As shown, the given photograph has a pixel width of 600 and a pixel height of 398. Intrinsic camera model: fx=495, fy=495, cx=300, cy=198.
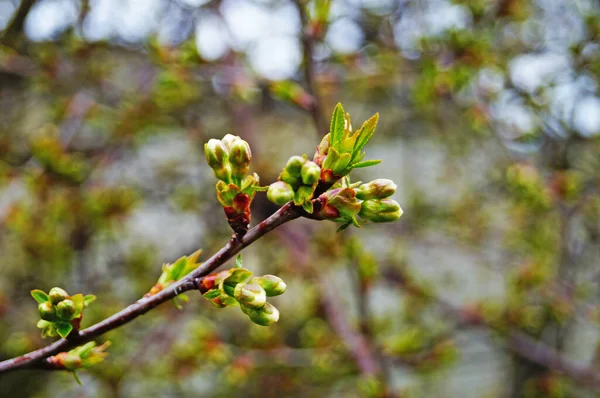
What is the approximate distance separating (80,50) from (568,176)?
8.95ft

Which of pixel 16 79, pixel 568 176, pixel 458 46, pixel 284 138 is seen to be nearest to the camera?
pixel 458 46

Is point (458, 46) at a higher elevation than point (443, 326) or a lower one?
higher

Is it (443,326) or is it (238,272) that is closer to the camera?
(238,272)

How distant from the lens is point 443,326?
4543mm

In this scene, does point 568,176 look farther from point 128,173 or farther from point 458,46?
point 128,173

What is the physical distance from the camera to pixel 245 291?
2.48 ft

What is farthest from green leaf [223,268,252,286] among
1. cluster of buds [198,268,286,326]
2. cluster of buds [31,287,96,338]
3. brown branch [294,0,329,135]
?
brown branch [294,0,329,135]

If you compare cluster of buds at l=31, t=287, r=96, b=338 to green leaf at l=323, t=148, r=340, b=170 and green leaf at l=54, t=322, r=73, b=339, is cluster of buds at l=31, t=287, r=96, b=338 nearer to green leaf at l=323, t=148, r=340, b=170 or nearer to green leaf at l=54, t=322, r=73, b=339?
green leaf at l=54, t=322, r=73, b=339

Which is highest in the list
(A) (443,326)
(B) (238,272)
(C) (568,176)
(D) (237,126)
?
(B) (238,272)

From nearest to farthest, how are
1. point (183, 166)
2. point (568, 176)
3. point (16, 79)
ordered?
point (568, 176)
point (16, 79)
point (183, 166)

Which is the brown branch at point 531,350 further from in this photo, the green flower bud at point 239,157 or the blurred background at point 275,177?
the green flower bud at point 239,157

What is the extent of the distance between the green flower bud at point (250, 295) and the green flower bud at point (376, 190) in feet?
0.70

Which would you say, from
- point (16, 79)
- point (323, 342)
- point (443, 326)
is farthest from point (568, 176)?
point (16, 79)

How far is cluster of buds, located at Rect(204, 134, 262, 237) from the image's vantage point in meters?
0.76
